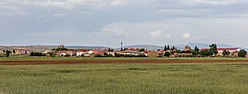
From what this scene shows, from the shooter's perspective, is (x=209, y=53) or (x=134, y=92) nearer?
(x=134, y=92)

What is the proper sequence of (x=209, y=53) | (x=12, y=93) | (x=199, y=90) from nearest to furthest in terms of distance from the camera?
1. (x=12, y=93)
2. (x=199, y=90)
3. (x=209, y=53)

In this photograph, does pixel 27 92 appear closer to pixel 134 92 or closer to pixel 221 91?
pixel 134 92

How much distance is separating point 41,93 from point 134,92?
4127mm

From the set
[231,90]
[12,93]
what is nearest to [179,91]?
[231,90]

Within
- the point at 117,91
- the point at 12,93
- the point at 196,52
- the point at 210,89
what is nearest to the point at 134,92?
the point at 117,91

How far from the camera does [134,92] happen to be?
66.3ft

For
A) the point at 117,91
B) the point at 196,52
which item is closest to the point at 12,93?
the point at 117,91

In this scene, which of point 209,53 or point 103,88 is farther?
point 209,53

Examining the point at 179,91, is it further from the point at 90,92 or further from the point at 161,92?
the point at 90,92

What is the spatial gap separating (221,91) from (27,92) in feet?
29.0

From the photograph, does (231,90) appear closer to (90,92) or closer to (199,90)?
(199,90)

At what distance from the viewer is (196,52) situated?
16150 centimetres

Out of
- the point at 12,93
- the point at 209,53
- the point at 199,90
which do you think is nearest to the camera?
the point at 12,93

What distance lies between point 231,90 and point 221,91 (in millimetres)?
644
